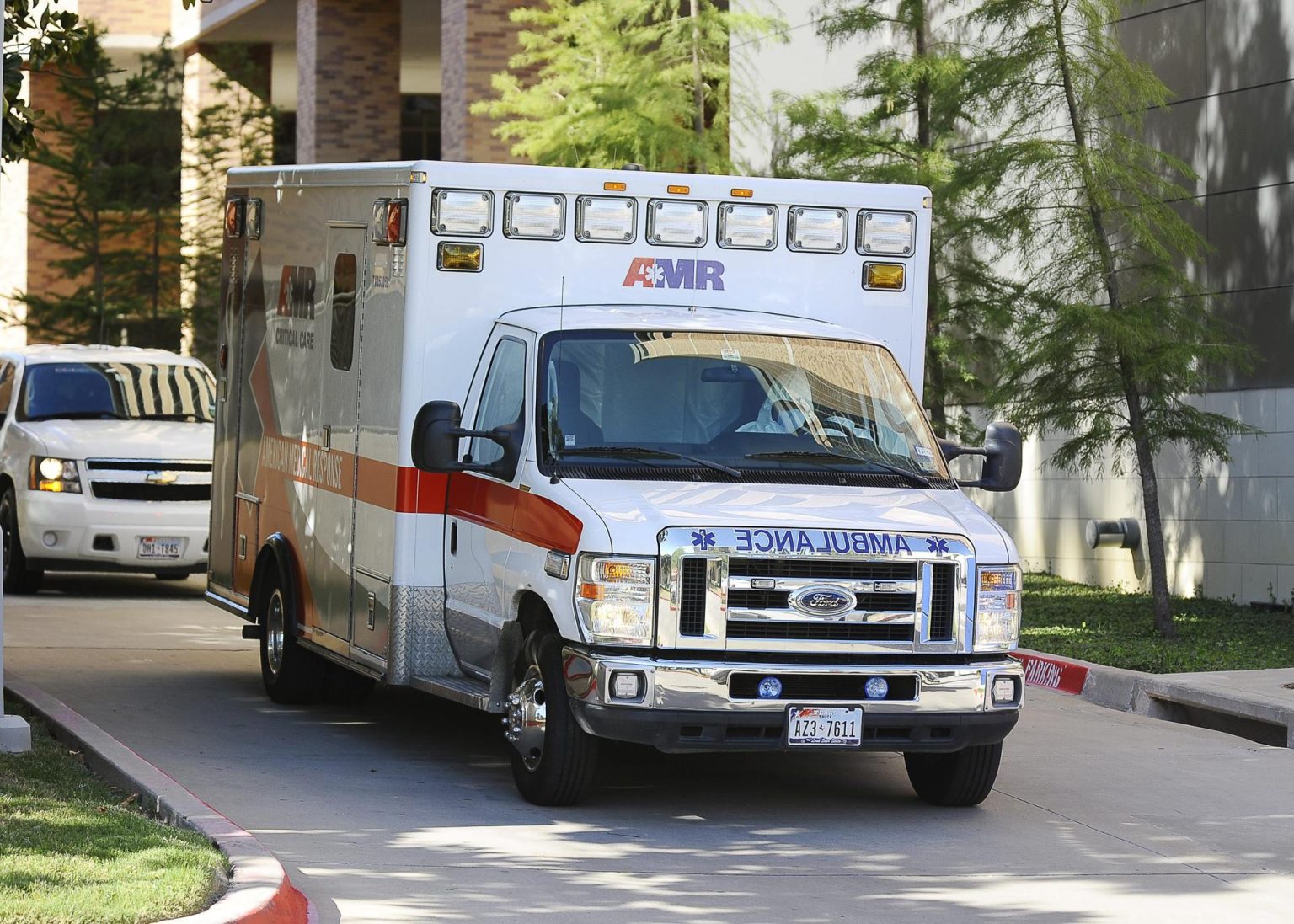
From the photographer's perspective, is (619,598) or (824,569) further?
(824,569)

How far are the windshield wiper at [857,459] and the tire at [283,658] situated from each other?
365 cm

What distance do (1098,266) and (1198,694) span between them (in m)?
4.14

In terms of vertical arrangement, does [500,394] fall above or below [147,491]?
above

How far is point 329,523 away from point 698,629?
130 inches

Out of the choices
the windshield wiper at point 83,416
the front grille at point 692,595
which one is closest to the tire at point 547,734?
the front grille at point 692,595

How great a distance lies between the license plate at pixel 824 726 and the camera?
8.59 metres

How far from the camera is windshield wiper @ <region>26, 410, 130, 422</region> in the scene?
1827cm

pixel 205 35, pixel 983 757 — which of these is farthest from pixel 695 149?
pixel 205 35

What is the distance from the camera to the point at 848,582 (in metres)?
8.65

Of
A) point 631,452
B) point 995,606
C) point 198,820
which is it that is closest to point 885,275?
point 631,452

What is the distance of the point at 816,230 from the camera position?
1056cm

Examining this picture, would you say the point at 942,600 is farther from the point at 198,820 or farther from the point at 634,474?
the point at 198,820

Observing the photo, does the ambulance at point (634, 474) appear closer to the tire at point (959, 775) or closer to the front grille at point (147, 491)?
the tire at point (959, 775)

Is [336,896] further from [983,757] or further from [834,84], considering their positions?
[834,84]
